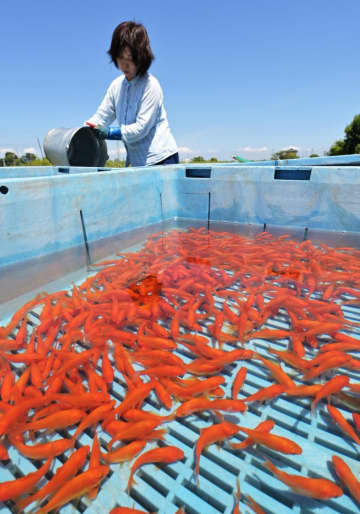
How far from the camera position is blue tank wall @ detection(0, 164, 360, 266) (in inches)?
81.4

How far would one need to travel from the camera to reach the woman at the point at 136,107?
8.08 feet

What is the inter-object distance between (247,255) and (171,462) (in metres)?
1.61

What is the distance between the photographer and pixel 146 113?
278 centimetres

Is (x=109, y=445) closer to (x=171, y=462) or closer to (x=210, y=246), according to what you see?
(x=171, y=462)

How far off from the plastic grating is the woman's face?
2662 millimetres

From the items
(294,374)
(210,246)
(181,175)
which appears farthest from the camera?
(181,175)

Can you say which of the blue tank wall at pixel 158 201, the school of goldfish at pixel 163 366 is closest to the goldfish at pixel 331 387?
the school of goldfish at pixel 163 366

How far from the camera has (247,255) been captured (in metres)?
2.25

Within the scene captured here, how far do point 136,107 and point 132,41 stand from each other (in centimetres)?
54

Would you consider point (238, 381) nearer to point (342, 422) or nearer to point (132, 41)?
point (342, 422)

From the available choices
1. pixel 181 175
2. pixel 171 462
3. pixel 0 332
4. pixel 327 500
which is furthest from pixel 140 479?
pixel 181 175

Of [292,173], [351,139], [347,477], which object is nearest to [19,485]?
[347,477]

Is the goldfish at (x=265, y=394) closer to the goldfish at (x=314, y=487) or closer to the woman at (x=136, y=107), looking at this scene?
the goldfish at (x=314, y=487)

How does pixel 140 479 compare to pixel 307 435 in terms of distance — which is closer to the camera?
pixel 140 479
